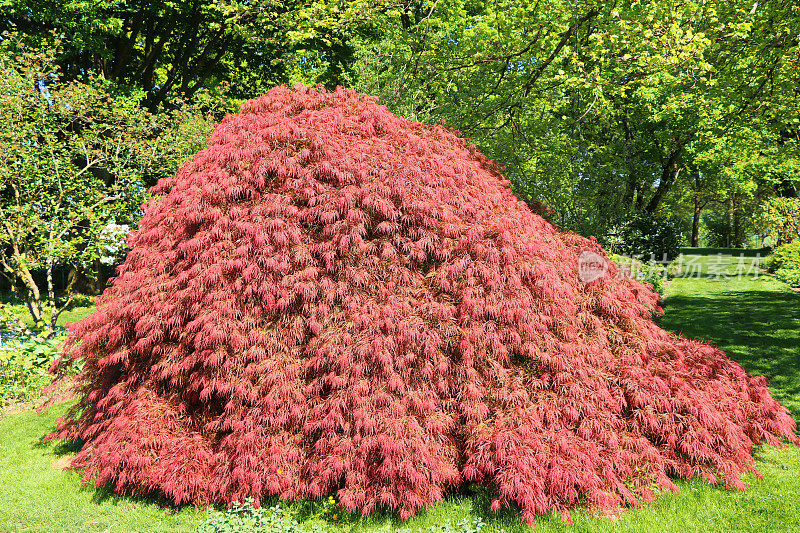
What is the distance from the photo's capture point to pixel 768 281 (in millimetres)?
16250

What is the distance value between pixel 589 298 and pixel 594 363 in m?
0.82

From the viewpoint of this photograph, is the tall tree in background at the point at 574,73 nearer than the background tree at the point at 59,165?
Yes

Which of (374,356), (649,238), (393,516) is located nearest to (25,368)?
(374,356)

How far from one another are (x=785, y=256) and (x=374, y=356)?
1749cm

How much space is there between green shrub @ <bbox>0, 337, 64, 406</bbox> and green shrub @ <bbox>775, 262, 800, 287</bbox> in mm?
17997

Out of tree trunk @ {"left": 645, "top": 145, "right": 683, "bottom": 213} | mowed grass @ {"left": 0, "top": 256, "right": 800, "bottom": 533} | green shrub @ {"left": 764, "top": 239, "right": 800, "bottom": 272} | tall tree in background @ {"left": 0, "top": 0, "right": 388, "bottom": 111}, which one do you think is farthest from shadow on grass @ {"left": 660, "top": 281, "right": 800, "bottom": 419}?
tall tree in background @ {"left": 0, "top": 0, "right": 388, "bottom": 111}

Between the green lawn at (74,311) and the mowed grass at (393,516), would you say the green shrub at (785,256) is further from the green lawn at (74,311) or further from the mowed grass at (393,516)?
the green lawn at (74,311)

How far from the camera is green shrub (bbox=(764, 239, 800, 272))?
15321mm

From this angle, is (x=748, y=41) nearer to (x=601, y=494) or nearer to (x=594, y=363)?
(x=594, y=363)

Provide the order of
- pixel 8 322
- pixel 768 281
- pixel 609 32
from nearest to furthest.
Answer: pixel 609 32, pixel 8 322, pixel 768 281

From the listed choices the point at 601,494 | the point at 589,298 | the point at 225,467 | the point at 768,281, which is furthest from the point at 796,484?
the point at 768,281

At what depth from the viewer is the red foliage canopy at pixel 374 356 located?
463 cm

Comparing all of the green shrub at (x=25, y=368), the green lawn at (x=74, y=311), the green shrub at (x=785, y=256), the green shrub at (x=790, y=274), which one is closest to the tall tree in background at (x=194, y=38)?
the green lawn at (x=74, y=311)

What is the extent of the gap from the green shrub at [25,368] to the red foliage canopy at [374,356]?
3398 millimetres
